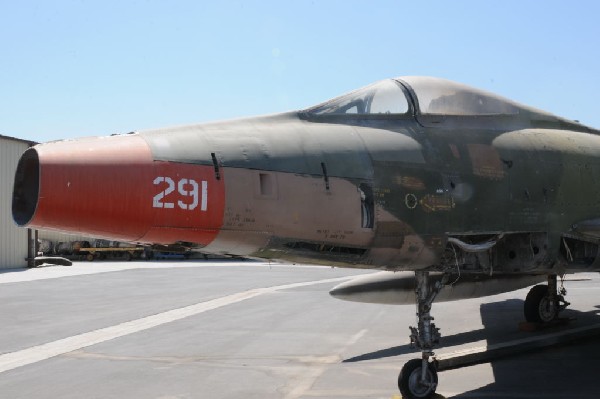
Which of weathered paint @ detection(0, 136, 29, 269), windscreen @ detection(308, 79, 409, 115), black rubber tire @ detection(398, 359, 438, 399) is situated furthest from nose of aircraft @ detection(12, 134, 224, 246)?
weathered paint @ detection(0, 136, 29, 269)

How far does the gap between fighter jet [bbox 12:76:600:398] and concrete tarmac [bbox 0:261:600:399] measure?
1.62 m

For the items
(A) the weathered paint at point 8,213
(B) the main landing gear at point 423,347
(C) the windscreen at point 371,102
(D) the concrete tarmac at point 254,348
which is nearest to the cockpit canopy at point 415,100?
(C) the windscreen at point 371,102

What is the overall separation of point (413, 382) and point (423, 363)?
23cm

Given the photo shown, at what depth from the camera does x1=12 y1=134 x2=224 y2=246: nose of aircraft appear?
4.62 metres

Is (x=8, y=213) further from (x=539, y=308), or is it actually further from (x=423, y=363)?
(x=423, y=363)

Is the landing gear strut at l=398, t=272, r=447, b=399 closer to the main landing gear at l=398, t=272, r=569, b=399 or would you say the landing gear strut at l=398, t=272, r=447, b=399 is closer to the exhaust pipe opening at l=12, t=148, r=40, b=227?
the main landing gear at l=398, t=272, r=569, b=399

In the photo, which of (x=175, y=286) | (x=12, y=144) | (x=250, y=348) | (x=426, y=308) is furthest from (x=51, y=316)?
(x=12, y=144)

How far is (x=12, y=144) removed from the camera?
32969 millimetres

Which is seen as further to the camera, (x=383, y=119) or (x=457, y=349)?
(x=457, y=349)

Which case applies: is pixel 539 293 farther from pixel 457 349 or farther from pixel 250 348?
pixel 250 348

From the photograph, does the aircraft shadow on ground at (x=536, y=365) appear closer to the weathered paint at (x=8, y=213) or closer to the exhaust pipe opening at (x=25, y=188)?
the exhaust pipe opening at (x=25, y=188)

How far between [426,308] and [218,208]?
3.00 meters

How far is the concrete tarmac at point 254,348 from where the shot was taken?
7684mm

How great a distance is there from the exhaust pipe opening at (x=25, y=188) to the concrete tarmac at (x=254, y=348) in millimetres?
3452
